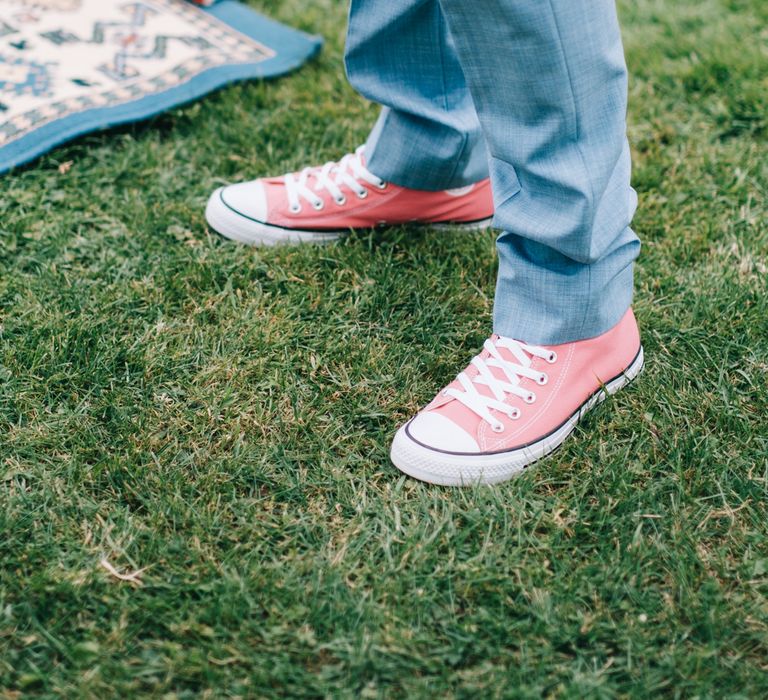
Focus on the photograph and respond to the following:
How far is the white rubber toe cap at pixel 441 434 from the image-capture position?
4.19ft

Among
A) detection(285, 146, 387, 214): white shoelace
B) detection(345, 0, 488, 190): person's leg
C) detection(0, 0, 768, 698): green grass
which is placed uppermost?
detection(345, 0, 488, 190): person's leg

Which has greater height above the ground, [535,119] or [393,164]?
[535,119]

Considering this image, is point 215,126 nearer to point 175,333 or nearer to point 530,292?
point 175,333

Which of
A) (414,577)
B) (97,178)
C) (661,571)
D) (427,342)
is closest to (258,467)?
(414,577)

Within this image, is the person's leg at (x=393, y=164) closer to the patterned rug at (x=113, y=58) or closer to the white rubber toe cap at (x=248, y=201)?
the white rubber toe cap at (x=248, y=201)

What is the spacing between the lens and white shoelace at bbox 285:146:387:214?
1725mm

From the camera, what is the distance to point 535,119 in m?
1.14

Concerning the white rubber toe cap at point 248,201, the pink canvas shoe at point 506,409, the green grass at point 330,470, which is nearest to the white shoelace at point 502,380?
the pink canvas shoe at point 506,409

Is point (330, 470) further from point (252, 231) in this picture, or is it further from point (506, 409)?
point (252, 231)

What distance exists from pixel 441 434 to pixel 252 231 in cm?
69

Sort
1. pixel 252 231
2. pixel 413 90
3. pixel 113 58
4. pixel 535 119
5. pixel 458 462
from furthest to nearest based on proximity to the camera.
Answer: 1. pixel 113 58
2. pixel 252 231
3. pixel 413 90
4. pixel 458 462
5. pixel 535 119

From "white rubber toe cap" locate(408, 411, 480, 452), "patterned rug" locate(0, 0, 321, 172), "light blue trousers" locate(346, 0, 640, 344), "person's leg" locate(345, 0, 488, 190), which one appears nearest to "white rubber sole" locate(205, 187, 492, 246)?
"person's leg" locate(345, 0, 488, 190)

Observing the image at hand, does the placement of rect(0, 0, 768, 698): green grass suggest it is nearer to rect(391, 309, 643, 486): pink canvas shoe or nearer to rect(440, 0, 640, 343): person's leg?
rect(391, 309, 643, 486): pink canvas shoe

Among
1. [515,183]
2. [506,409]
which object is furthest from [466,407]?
[515,183]
